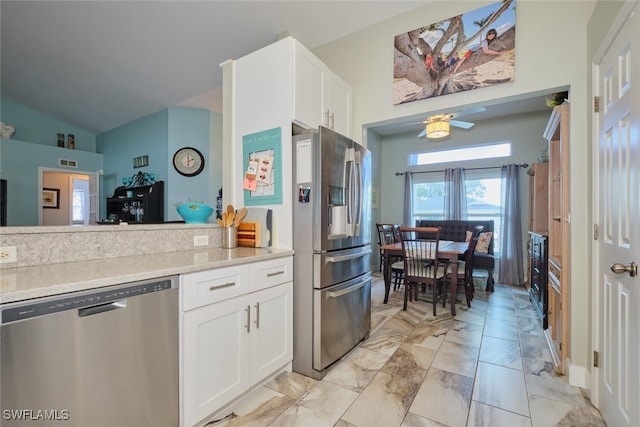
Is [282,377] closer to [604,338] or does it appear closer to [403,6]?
[604,338]

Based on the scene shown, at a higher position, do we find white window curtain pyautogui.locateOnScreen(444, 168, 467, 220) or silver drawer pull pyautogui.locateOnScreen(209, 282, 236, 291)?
white window curtain pyautogui.locateOnScreen(444, 168, 467, 220)

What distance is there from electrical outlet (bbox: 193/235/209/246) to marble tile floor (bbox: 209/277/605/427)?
1.10 m

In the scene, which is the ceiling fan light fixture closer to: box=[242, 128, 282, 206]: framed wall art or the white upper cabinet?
the white upper cabinet

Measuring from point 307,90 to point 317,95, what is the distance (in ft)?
0.48

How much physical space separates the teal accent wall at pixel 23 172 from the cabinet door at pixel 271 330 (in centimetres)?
603

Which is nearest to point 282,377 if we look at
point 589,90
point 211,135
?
point 589,90

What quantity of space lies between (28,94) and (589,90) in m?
7.98

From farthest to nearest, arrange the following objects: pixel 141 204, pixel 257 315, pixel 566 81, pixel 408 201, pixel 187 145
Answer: pixel 408 201, pixel 187 145, pixel 141 204, pixel 566 81, pixel 257 315

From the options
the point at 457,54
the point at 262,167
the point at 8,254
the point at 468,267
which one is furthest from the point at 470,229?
the point at 8,254

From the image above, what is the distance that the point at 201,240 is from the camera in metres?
2.09

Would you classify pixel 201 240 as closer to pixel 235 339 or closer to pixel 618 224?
pixel 235 339

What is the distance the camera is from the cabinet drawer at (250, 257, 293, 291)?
1.70 m

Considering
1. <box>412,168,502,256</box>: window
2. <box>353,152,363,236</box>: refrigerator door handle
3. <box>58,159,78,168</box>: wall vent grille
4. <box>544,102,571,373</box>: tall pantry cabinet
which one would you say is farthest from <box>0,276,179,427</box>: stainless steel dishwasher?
<box>58,159,78,168</box>: wall vent grille

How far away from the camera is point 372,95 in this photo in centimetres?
272
